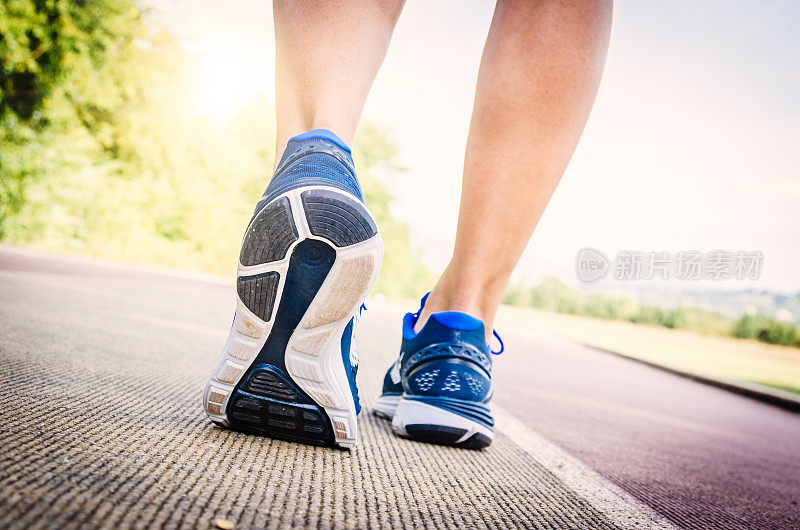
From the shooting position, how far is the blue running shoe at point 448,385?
0.95 m

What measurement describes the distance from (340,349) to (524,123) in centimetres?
56

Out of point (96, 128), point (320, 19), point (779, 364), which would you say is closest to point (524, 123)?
point (320, 19)

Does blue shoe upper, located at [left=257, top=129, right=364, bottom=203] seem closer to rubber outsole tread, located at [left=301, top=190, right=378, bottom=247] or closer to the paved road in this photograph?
rubber outsole tread, located at [left=301, top=190, right=378, bottom=247]

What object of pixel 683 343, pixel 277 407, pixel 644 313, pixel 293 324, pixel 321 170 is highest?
pixel 644 313

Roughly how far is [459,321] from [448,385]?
0.12m

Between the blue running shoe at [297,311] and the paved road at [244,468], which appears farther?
the blue running shoe at [297,311]

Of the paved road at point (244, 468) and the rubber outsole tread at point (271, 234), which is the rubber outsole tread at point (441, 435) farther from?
the rubber outsole tread at point (271, 234)

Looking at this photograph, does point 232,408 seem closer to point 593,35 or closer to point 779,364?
point 593,35

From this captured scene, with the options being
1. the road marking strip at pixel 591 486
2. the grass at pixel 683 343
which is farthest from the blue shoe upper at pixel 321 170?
the grass at pixel 683 343

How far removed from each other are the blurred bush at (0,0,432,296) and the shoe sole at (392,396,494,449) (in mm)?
10851

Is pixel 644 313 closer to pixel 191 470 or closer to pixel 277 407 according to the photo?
pixel 277 407

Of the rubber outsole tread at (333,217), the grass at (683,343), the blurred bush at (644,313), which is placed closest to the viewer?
the rubber outsole tread at (333,217)

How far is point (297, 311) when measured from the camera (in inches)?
29.5

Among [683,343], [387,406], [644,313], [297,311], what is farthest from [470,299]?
[644,313]
